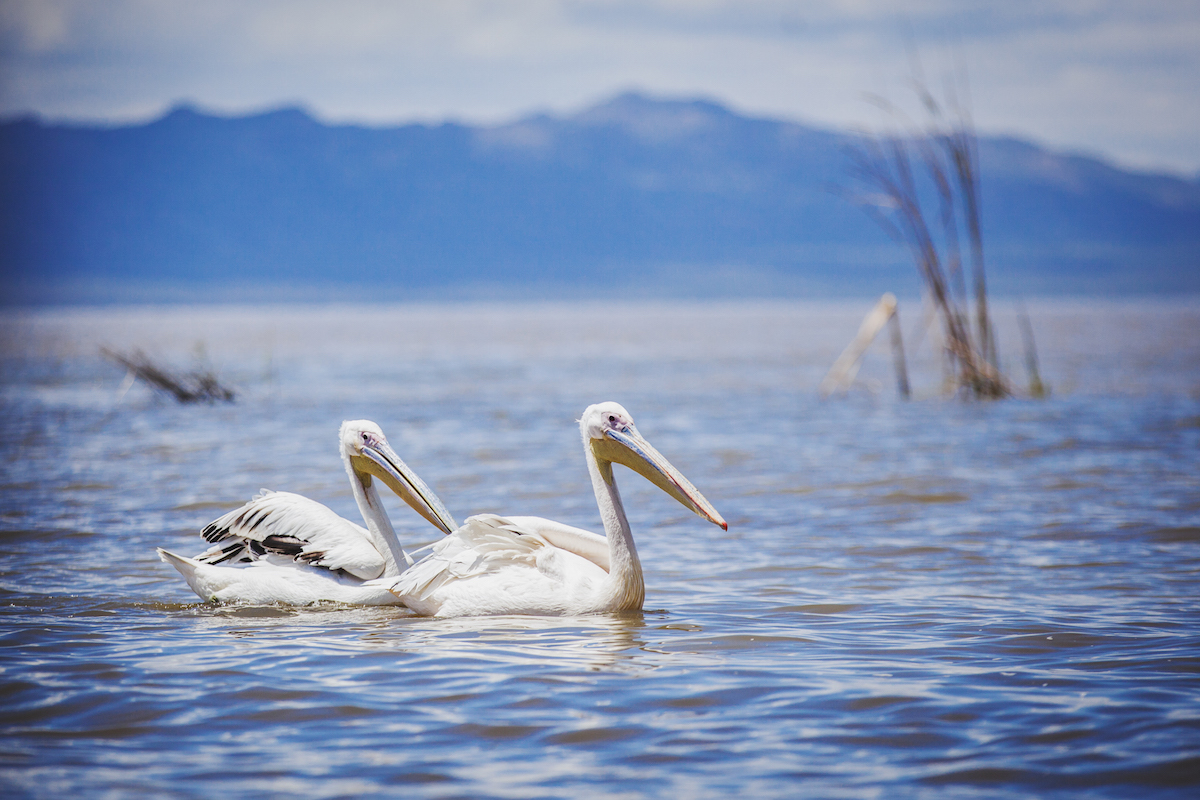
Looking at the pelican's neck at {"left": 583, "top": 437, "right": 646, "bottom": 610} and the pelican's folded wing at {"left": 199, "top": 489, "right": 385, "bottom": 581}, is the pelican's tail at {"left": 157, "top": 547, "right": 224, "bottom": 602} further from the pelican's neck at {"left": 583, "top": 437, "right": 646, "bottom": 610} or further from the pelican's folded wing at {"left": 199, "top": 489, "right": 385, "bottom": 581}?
the pelican's neck at {"left": 583, "top": 437, "right": 646, "bottom": 610}

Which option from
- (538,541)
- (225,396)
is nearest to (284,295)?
(225,396)

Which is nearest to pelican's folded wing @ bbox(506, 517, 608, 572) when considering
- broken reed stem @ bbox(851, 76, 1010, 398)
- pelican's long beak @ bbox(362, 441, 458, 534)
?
pelican's long beak @ bbox(362, 441, 458, 534)

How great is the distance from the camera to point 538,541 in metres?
5.96

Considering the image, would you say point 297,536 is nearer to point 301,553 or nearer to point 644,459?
point 301,553

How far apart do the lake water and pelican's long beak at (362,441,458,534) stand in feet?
1.71

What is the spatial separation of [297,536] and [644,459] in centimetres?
177

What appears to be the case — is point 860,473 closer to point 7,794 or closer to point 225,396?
point 7,794

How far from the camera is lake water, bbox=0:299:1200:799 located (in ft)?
12.9

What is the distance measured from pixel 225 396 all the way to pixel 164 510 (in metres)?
8.29

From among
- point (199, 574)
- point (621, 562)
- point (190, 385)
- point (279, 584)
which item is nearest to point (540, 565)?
point (621, 562)

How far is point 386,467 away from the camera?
20.6 ft

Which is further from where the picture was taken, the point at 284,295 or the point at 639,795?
the point at 284,295

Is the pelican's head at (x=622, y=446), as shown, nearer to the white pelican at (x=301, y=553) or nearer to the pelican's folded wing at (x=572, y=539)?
the pelican's folded wing at (x=572, y=539)

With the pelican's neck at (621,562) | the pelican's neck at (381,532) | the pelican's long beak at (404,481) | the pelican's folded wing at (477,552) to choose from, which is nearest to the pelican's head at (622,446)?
the pelican's neck at (621,562)
